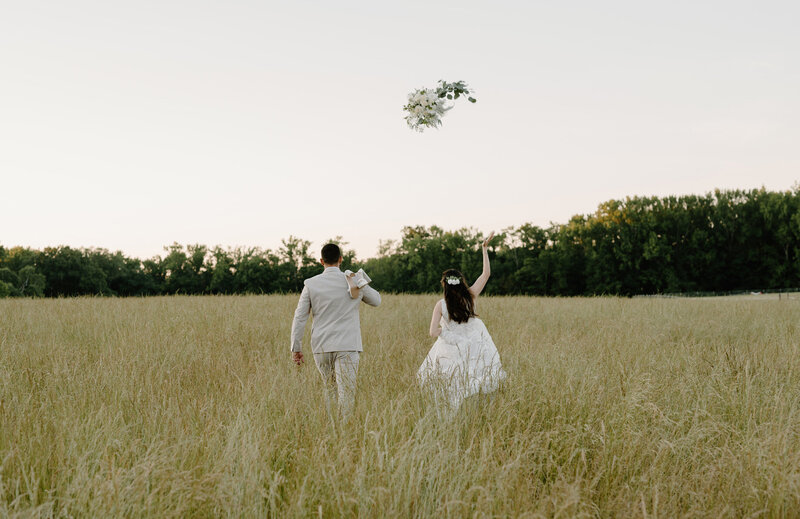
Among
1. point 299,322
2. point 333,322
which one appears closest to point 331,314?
point 333,322

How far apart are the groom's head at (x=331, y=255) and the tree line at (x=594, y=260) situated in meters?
49.1

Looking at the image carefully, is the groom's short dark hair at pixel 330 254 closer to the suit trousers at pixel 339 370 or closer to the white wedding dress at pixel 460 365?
the suit trousers at pixel 339 370

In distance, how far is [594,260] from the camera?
58969 millimetres

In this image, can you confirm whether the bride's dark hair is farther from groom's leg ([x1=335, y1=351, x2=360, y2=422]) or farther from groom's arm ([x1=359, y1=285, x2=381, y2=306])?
groom's leg ([x1=335, y1=351, x2=360, y2=422])

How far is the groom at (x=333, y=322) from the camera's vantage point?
5414mm

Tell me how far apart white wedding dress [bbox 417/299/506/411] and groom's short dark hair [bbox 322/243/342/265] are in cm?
131

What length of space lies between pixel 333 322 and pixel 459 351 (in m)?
1.39

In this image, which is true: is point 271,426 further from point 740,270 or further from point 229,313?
point 740,270

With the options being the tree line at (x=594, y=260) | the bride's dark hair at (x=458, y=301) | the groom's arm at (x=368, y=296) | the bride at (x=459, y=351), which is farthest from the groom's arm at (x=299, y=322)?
the tree line at (x=594, y=260)

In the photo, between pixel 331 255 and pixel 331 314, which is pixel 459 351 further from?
pixel 331 255

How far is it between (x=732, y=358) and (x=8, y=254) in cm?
8252

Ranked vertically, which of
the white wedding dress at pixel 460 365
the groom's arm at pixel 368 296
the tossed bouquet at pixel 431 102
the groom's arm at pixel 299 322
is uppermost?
the tossed bouquet at pixel 431 102

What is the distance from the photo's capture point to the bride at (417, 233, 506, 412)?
4.66 metres

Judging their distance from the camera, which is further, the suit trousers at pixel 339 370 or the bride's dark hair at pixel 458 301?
the bride's dark hair at pixel 458 301
